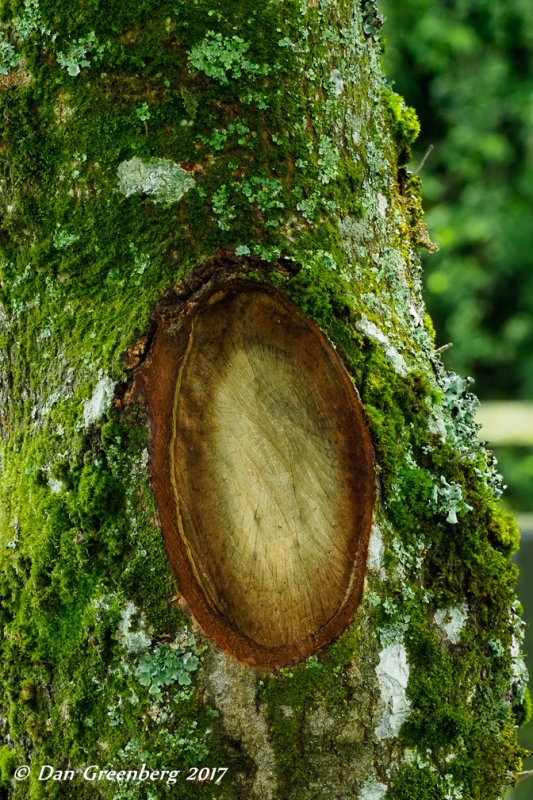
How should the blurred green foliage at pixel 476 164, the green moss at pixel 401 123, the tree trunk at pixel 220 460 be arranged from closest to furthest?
1. the tree trunk at pixel 220 460
2. the green moss at pixel 401 123
3. the blurred green foliage at pixel 476 164

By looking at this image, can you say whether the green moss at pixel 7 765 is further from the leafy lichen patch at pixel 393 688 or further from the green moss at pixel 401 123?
the green moss at pixel 401 123

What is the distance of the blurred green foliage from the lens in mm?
6082

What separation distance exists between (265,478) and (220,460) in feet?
0.27

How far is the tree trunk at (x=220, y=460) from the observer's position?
131cm

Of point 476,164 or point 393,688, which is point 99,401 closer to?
point 393,688

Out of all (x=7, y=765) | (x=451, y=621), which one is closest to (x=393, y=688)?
(x=451, y=621)

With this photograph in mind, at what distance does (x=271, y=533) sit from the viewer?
134cm

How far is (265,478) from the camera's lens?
136cm

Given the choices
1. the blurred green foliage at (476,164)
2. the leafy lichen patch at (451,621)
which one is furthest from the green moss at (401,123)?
the blurred green foliage at (476,164)

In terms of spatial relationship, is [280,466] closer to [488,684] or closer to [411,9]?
[488,684]

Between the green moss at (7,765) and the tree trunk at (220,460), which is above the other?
the tree trunk at (220,460)

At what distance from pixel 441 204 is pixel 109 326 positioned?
19.1 feet

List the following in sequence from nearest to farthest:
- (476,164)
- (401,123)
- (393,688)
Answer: (393,688)
(401,123)
(476,164)

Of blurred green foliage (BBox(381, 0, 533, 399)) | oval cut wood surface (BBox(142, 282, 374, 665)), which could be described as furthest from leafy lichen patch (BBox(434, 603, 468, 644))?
blurred green foliage (BBox(381, 0, 533, 399))
